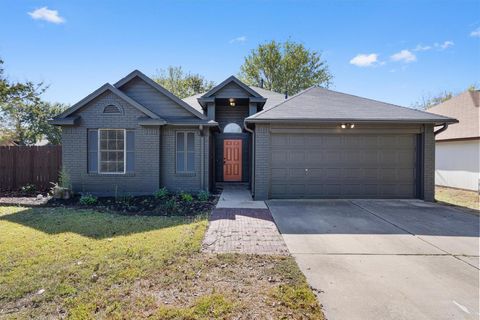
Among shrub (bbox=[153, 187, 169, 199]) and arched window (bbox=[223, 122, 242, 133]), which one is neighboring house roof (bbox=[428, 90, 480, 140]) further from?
shrub (bbox=[153, 187, 169, 199])

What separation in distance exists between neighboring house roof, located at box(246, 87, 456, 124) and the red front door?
429 cm

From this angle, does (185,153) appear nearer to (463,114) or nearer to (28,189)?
(28,189)

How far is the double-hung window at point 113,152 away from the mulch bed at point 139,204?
1.13 meters

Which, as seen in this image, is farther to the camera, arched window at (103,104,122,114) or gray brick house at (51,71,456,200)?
arched window at (103,104,122,114)

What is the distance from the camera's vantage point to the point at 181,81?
109 ft

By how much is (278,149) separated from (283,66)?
79.3 ft

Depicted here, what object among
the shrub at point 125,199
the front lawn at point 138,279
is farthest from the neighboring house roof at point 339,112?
the front lawn at point 138,279

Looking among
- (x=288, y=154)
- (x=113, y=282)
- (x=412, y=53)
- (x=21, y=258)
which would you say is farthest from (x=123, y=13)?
(x=412, y=53)

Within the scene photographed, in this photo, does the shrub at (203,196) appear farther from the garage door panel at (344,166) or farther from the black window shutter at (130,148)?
the black window shutter at (130,148)

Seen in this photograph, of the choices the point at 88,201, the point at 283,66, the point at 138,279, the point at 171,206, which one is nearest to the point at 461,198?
the point at 171,206

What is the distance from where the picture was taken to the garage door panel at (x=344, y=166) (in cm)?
941

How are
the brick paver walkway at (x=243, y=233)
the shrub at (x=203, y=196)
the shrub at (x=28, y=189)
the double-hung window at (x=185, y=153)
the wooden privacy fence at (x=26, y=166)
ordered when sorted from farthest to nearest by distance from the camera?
the wooden privacy fence at (x=26, y=166), the shrub at (x=28, y=189), the double-hung window at (x=185, y=153), the shrub at (x=203, y=196), the brick paver walkway at (x=243, y=233)

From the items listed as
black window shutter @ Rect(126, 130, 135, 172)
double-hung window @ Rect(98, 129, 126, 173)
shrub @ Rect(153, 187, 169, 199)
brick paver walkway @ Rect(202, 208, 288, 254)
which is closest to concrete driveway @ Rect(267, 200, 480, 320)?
brick paver walkway @ Rect(202, 208, 288, 254)

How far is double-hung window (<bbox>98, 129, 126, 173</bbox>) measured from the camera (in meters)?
9.77
